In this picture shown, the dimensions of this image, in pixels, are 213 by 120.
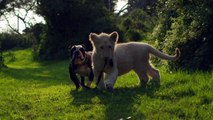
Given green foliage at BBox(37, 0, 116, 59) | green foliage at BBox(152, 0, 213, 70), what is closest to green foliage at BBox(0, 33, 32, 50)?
green foliage at BBox(37, 0, 116, 59)

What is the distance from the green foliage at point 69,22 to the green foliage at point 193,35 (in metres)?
20.6

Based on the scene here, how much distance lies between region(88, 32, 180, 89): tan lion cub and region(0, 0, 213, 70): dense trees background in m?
1.92

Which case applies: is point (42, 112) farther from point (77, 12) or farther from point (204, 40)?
point (77, 12)

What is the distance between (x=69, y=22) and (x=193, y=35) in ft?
77.6

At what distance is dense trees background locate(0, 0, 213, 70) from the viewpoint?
514 inches

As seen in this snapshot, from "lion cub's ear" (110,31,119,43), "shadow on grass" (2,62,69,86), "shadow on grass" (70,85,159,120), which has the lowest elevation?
"shadow on grass" (2,62,69,86)

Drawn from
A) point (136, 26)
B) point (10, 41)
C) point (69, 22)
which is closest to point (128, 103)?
point (69, 22)

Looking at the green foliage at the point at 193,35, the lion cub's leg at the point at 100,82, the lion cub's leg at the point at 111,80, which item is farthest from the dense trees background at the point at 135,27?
the lion cub's leg at the point at 111,80

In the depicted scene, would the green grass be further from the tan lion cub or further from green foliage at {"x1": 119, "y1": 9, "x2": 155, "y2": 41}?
green foliage at {"x1": 119, "y1": 9, "x2": 155, "y2": 41}

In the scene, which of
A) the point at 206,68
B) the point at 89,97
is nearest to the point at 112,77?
the point at 89,97

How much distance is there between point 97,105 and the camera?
948 centimetres

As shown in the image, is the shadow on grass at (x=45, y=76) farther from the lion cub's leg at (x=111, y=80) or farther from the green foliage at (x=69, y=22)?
the green foliage at (x=69, y=22)

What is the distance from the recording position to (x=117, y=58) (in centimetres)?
1134

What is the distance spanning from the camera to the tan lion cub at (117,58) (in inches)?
422
